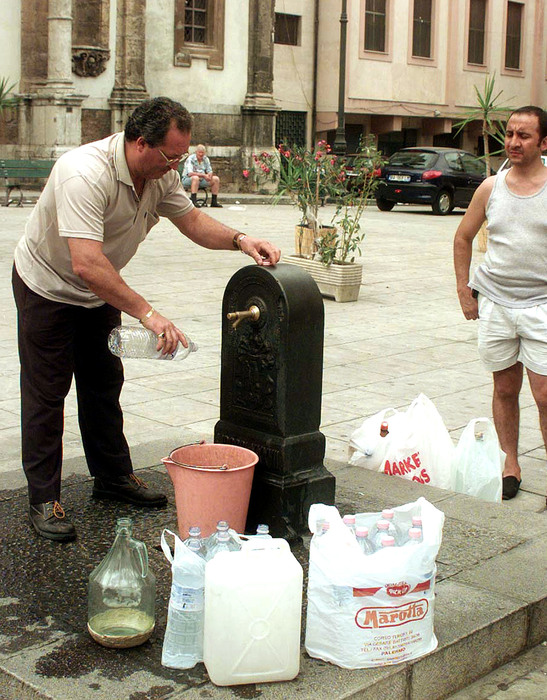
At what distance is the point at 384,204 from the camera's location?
24578mm

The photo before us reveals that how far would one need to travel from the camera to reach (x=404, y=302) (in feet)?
37.3

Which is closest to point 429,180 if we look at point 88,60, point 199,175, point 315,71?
point 199,175

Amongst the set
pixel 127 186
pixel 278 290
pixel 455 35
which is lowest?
pixel 278 290

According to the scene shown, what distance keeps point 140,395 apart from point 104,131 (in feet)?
65.4

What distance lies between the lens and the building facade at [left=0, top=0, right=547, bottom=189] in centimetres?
2497

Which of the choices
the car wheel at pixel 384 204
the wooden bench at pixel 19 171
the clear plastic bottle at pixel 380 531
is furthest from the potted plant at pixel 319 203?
the car wheel at pixel 384 204

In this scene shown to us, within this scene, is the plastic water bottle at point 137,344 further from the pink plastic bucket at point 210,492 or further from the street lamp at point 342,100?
the street lamp at point 342,100

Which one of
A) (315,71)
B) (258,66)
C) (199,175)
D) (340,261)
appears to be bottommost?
(340,261)

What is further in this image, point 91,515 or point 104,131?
point 104,131

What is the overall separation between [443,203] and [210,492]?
20.8 metres

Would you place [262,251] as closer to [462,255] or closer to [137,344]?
[137,344]

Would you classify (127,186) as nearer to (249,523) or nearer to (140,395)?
(249,523)

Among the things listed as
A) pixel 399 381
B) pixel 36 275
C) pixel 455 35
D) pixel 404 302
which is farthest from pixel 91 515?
pixel 455 35

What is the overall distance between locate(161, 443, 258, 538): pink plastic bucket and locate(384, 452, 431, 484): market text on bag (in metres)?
1.22
